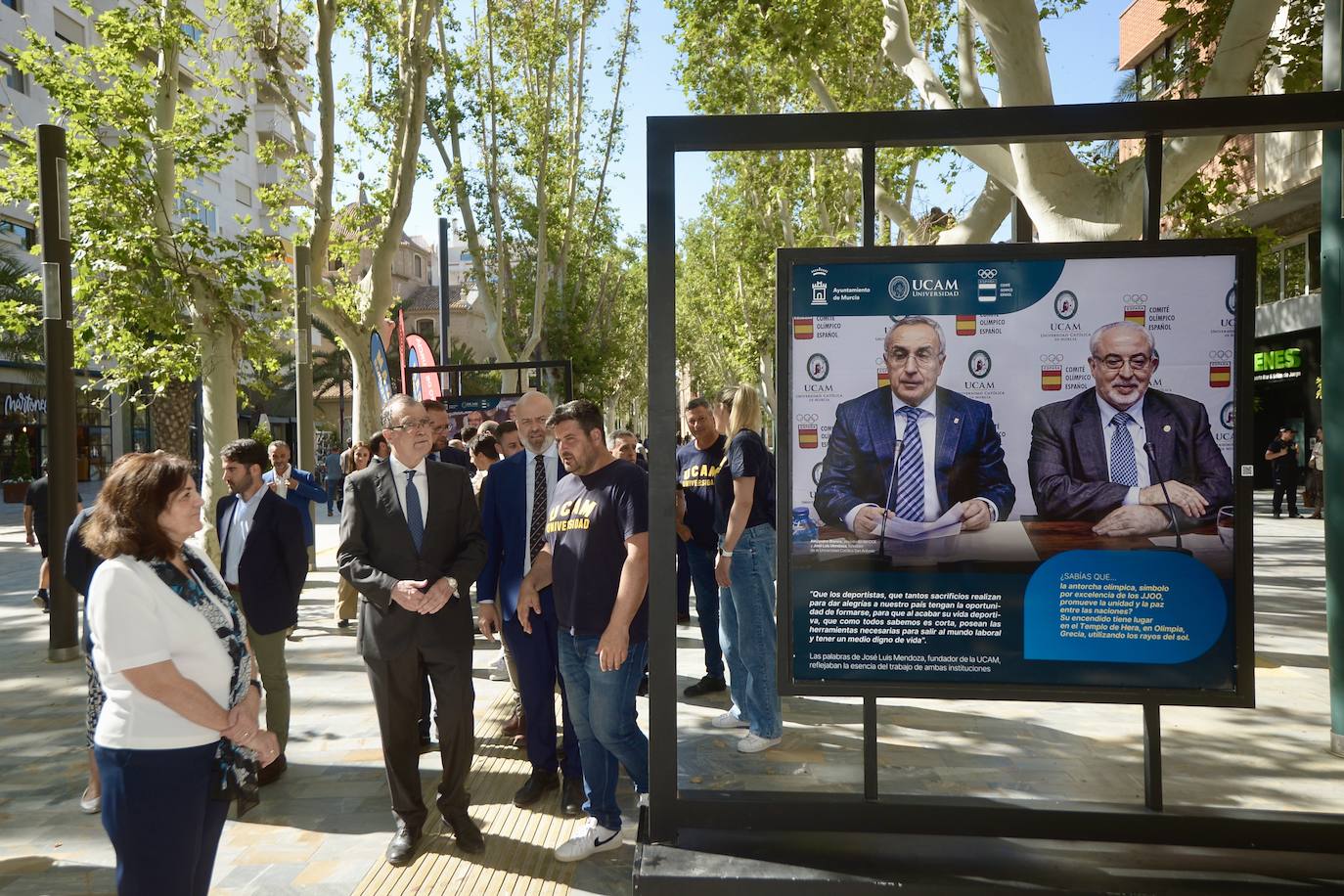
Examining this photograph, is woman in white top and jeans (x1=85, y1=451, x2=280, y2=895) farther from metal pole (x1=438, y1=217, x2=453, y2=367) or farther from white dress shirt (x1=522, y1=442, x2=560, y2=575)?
metal pole (x1=438, y1=217, x2=453, y2=367)

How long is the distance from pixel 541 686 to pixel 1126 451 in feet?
9.69

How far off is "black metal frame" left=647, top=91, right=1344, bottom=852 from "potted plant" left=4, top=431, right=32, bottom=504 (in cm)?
2967

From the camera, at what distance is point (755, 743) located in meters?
5.73

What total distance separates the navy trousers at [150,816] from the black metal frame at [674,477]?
1477 millimetres

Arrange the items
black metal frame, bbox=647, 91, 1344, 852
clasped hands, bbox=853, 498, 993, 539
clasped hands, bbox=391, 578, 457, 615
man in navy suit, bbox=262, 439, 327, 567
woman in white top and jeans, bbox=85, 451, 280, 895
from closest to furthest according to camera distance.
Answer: woman in white top and jeans, bbox=85, 451, 280, 895, black metal frame, bbox=647, 91, 1344, 852, clasped hands, bbox=853, 498, 993, 539, clasped hands, bbox=391, 578, 457, 615, man in navy suit, bbox=262, 439, 327, 567

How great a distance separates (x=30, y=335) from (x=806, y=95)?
23016 mm

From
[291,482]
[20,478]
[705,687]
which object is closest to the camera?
[705,687]

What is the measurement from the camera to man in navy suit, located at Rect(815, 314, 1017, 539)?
3.54m

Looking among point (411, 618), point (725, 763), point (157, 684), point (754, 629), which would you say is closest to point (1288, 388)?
point (754, 629)

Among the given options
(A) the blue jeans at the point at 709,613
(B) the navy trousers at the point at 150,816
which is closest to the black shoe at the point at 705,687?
(A) the blue jeans at the point at 709,613

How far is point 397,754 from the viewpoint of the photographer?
14.6 feet

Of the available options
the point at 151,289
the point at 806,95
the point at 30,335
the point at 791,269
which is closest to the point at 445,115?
the point at 806,95

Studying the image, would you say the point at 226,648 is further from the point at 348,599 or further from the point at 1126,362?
the point at 348,599

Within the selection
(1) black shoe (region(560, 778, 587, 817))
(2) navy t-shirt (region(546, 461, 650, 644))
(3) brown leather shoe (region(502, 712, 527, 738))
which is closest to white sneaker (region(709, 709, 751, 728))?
(3) brown leather shoe (region(502, 712, 527, 738))
